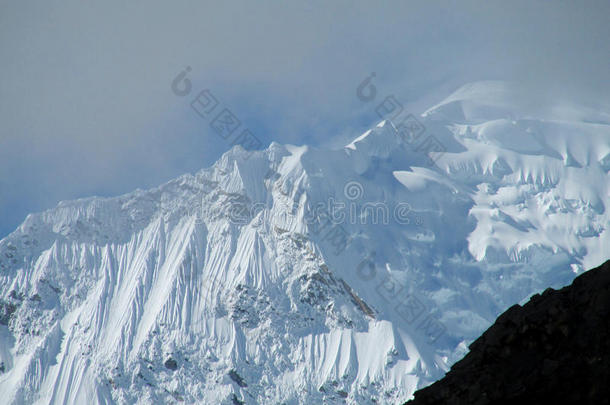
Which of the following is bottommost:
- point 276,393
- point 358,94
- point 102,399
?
point 276,393

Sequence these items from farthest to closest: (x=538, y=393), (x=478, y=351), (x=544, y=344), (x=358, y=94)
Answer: (x=358, y=94), (x=478, y=351), (x=544, y=344), (x=538, y=393)

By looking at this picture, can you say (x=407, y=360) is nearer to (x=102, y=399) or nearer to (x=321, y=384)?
(x=321, y=384)

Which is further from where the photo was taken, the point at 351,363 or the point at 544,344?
the point at 351,363

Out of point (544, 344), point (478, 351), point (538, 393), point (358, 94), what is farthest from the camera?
point (358, 94)

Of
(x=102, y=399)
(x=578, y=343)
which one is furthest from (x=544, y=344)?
(x=102, y=399)

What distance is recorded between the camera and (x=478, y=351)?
112ft

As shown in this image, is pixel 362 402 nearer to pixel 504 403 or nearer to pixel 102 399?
pixel 102 399

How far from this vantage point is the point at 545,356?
1217 inches

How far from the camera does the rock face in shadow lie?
2872 cm

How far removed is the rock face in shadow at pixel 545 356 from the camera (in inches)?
1131

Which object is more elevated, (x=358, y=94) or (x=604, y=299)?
(x=358, y=94)

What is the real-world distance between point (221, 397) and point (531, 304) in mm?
172037

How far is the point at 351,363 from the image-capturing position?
198 m

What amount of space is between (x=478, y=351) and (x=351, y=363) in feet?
554
